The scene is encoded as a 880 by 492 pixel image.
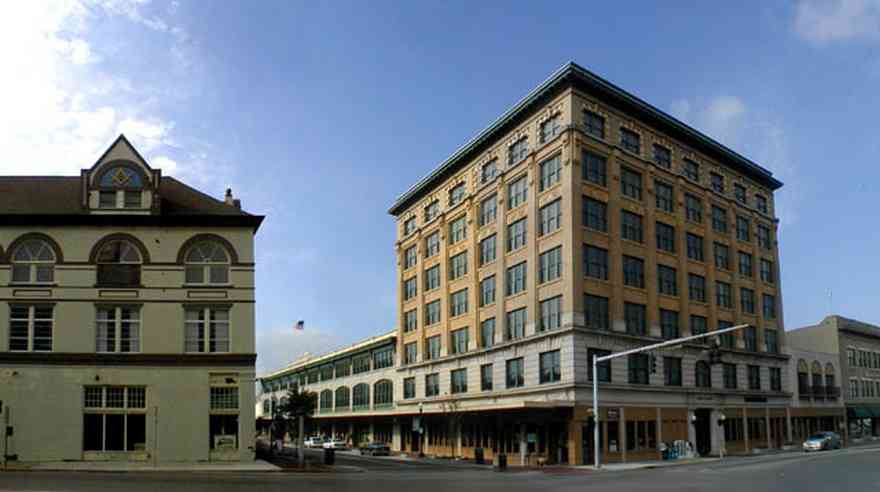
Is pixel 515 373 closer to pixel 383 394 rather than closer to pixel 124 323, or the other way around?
pixel 124 323

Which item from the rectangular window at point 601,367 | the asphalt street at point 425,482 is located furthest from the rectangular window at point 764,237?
the asphalt street at point 425,482

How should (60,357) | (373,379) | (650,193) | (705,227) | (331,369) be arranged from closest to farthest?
(60,357)
(650,193)
(705,227)
(373,379)
(331,369)

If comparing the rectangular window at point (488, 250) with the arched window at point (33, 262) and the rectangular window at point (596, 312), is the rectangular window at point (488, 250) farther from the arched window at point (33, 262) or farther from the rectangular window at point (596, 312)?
the arched window at point (33, 262)

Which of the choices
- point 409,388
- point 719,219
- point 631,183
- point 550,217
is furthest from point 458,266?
point 719,219

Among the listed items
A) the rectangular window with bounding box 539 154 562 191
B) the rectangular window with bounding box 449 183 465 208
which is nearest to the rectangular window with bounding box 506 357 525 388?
the rectangular window with bounding box 539 154 562 191

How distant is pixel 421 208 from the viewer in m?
86.9

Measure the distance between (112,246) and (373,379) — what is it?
5041 cm

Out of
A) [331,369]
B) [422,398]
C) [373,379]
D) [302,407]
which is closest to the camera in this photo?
[302,407]

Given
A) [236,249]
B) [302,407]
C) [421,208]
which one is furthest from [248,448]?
[421,208]

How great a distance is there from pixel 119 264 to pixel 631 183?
36.3 metres

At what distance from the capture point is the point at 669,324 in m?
67.2

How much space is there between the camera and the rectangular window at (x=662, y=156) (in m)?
68.5

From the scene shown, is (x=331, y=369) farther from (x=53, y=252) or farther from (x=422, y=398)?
(x=53, y=252)

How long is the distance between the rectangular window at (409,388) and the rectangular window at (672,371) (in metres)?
28.0
